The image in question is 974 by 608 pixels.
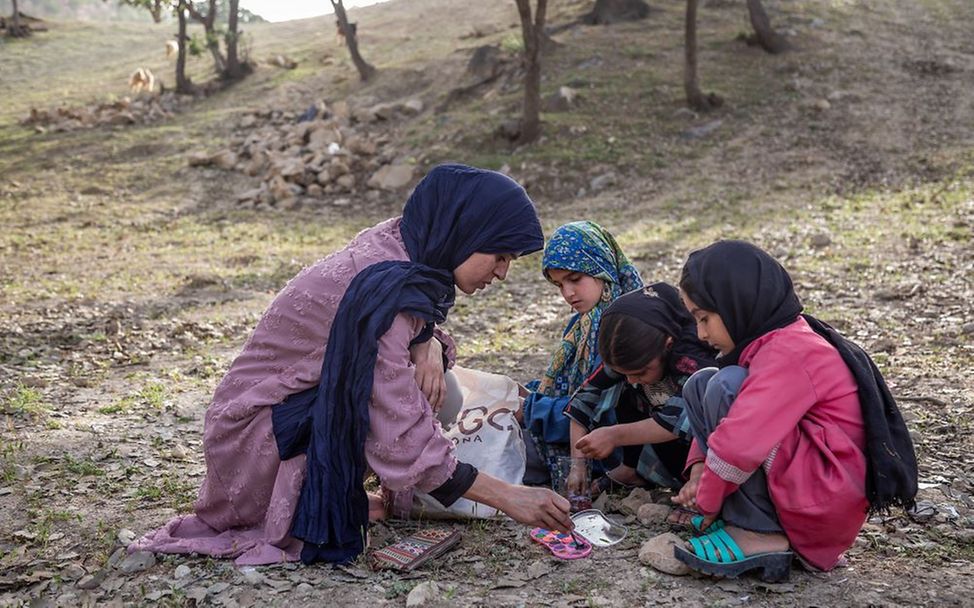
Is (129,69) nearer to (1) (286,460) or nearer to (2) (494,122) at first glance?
(2) (494,122)

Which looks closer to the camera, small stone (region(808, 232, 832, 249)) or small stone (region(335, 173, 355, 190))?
small stone (region(808, 232, 832, 249))

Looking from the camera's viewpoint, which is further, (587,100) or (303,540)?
(587,100)

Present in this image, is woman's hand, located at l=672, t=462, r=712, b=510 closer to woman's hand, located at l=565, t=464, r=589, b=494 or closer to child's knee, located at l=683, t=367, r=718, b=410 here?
child's knee, located at l=683, t=367, r=718, b=410

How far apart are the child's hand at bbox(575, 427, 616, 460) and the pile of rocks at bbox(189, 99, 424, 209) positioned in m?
9.22

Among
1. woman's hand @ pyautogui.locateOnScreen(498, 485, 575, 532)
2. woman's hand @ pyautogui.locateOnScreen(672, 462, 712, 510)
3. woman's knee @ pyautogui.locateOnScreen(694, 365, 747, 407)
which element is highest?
woman's knee @ pyautogui.locateOnScreen(694, 365, 747, 407)

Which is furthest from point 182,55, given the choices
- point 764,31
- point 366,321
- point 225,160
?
point 366,321

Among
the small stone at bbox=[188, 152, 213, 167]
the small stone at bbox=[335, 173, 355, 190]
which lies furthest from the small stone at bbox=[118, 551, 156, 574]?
the small stone at bbox=[188, 152, 213, 167]

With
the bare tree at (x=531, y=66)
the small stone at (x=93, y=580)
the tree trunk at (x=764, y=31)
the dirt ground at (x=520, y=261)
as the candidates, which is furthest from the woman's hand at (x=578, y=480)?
the tree trunk at (x=764, y=31)

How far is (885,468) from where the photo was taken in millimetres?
2416

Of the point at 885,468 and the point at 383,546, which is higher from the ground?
the point at 885,468

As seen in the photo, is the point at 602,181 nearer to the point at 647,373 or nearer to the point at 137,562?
the point at 647,373

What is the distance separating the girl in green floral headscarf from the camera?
353cm

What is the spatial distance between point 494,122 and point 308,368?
1074 cm

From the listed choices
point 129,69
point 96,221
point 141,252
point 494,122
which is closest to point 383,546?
point 141,252
